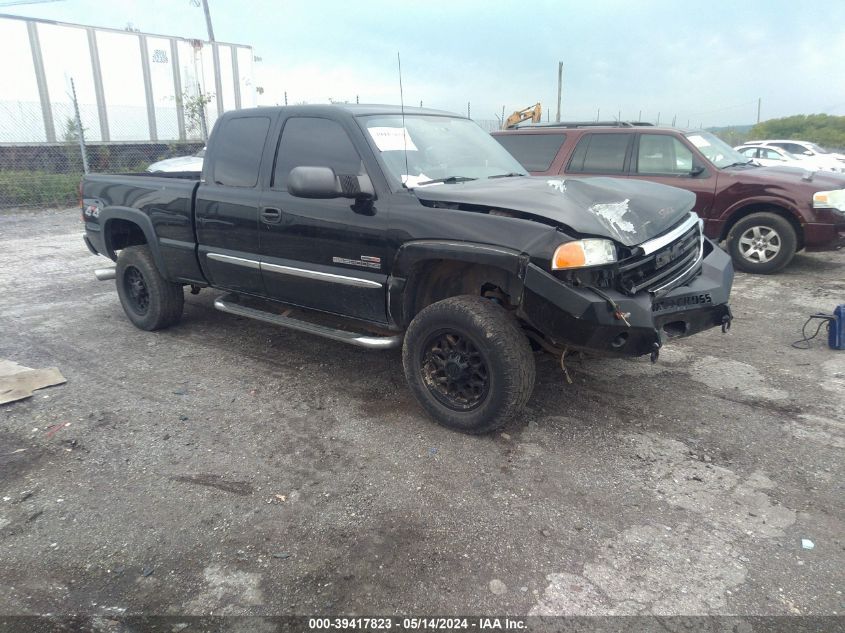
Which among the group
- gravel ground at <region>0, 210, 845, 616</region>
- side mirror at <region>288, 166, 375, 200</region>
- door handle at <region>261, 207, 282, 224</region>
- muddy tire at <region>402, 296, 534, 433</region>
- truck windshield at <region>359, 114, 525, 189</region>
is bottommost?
gravel ground at <region>0, 210, 845, 616</region>

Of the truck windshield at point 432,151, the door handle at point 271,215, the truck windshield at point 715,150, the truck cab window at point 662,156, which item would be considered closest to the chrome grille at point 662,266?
the truck windshield at point 432,151

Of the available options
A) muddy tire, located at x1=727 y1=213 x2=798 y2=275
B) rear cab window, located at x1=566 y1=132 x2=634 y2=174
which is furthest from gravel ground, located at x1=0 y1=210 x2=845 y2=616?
rear cab window, located at x1=566 y1=132 x2=634 y2=174

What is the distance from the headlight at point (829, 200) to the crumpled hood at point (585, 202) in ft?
13.1

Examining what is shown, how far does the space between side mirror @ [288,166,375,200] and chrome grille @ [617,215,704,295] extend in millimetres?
1572

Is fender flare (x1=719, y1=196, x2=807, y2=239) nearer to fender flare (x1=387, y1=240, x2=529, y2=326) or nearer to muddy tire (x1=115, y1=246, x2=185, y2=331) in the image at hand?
fender flare (x1=387, y1=240, x2=529, y2=326)

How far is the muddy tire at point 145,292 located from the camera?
5281 mm

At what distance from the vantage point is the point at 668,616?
7.34 feet

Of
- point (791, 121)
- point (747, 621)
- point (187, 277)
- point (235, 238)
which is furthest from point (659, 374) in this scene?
point (791, 121)

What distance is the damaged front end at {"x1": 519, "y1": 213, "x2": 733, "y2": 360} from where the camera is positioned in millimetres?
3033

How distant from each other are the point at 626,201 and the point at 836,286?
4775 millimetres

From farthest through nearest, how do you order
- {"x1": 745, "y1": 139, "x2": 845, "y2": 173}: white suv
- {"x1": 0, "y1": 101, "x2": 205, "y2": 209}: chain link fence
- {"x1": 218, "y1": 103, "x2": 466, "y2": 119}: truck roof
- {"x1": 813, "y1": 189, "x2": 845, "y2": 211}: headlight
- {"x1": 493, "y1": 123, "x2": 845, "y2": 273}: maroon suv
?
{"x1": 745, "y1": 139, "x2": 845, "y2": 173}: white suv
{"x1": 0, "y1": 101, "x2": 205, "y2": 209}: chain link fence
{"x1": 493, "y1": 123, "x2": 845, "y2": 273}: maroon suv
{"x1": 813, "y1": 189, "x2": 845, "y2": 211}: headlight
{"x1": 218, "y1": 103, "x2": 466, "y2": 119}: truck roof

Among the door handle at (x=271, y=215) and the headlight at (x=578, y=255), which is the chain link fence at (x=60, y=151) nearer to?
the door handle at (x=271, y=215)

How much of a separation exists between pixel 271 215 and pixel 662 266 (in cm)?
256

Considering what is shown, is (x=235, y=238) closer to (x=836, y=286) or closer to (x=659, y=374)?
(x=659, y=374)
